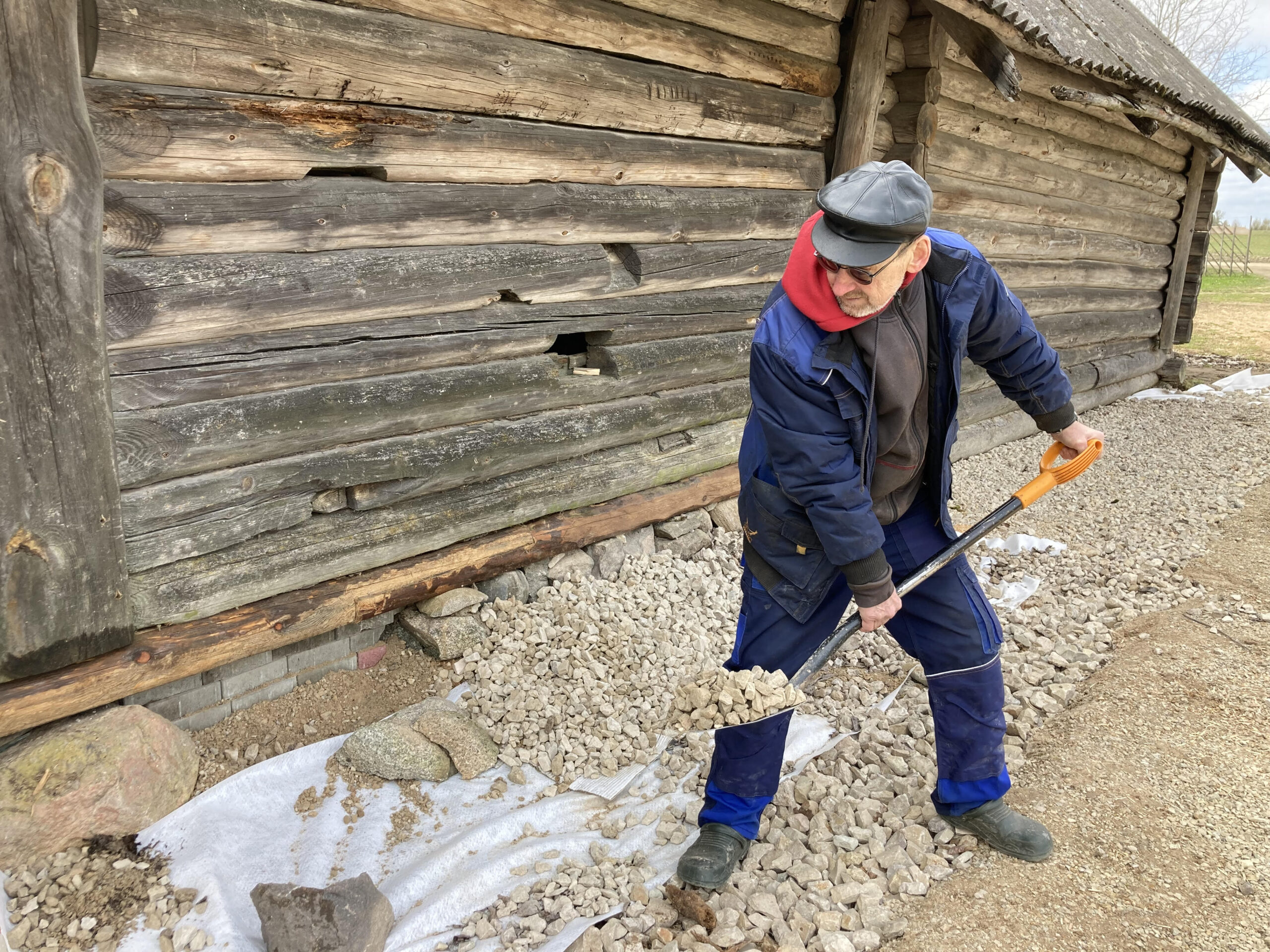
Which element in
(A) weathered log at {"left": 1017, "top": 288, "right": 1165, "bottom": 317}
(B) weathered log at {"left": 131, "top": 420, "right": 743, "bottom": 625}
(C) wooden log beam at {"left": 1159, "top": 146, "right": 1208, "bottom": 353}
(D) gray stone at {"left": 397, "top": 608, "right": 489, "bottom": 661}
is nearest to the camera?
(B) weathered log at {"left": 131, "top": 420, "right": 743, "bottom": 625}

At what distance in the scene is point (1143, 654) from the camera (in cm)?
379

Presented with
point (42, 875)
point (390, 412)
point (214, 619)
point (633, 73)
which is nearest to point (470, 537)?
point (390, 412)

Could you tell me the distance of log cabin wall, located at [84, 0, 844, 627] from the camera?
272 centimetres

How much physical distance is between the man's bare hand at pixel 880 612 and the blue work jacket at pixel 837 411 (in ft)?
0.45

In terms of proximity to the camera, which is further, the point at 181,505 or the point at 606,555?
the point at 606,555

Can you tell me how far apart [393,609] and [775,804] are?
1.68 m

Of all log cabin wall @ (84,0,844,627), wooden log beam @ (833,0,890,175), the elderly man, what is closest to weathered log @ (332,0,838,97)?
log cabin wall @ (84,0,844,627)

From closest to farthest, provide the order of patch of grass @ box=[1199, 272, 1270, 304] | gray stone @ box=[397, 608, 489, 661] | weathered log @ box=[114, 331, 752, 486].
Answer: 1. weathered log @ box=[114, 331, 752, 486]
2. gray stone @ box=[397, 608, 489, 661]
3. patch of grass @ box=[1199, 272, 1270, 304]

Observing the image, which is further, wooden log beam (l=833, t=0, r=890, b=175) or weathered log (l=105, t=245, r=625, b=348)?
wooden log beam (l=833, t=0, r=890, b=175)

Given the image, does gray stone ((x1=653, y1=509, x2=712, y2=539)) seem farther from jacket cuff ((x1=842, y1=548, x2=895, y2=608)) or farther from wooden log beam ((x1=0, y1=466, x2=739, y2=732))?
jacket cuff ((x1=842, y1=548, x2=895, y2=608))

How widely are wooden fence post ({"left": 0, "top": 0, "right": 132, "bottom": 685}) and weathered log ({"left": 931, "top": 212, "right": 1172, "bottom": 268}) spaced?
5098mm

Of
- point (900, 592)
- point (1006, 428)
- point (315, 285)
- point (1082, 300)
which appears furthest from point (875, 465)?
point (1082, 300)

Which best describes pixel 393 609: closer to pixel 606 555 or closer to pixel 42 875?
pixel 606 555

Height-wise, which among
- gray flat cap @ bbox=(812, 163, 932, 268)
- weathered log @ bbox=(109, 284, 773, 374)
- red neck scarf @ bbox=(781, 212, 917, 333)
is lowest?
weathered log @ bbox=(109, 284, 773, 374)
